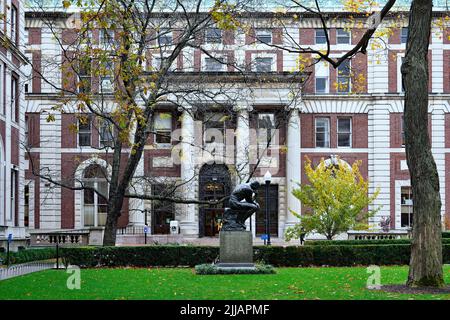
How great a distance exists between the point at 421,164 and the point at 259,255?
1062 cm

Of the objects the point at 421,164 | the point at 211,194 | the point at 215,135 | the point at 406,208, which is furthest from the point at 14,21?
the point at 406,208

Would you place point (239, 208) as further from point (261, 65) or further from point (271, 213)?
point (271, 213)

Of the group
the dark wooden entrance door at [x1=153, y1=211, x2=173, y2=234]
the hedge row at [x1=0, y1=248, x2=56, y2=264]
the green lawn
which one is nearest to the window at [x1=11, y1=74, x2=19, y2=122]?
the hedge row at [x1=0, y1=248, x2=56, y2=264]

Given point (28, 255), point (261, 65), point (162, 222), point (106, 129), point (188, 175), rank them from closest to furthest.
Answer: point (28, 255), point (106, 129), point (261, 65), point (188, 175), point (162, 222)

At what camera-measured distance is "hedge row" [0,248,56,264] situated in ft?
90.4

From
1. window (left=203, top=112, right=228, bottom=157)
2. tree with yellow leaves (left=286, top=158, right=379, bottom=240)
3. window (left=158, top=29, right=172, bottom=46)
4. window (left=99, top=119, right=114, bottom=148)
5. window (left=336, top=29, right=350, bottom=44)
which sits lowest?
tree with yellow leaves (left=286, top=158, right=379, bottom=240)

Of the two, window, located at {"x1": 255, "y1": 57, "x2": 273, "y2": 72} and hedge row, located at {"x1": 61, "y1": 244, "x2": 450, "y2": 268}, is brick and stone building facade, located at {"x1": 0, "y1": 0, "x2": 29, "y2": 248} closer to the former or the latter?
hedge row, located at {"x1": 61, "y1": 244, "x2": 450, "y2": 268}

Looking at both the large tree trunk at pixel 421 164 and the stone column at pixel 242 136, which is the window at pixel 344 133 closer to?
the stone column at pixel 242 136

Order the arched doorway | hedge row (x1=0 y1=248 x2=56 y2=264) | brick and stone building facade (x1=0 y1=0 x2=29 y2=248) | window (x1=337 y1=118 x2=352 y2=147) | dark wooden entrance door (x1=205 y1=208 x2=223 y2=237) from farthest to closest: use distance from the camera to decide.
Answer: window (x1=337 y1=118 x2=352 y2=147), dark wooden entrance door (x1=205 y1=208 x2=223 y2=237), the arched doorway, brick and stone building facade (x1=0 y1=0 x2=29 y2=248), hedge row (x1=0 y1=248 x2=56 y2=264)

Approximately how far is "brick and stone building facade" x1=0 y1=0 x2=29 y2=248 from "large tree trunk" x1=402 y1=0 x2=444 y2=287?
20.1 m

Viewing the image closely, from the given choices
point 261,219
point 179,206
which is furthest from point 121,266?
point 261,219

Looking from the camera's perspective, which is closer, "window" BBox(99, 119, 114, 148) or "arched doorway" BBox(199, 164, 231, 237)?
"window" BBox(99, 119, 114, 148)

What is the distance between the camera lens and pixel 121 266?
26.5m

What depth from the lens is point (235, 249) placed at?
22.5 meters
